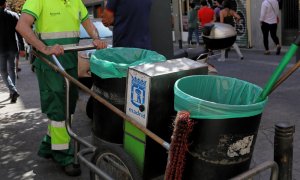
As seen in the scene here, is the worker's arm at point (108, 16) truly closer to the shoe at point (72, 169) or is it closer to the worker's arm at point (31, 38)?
the worker's arm at point (31, 38)

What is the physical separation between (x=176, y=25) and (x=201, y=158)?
16816 millimetres

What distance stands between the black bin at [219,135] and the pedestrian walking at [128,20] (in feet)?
6.36

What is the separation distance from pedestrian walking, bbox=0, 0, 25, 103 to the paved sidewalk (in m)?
0.35

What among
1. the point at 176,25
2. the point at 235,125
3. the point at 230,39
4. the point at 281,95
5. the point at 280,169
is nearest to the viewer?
the point at 235,125

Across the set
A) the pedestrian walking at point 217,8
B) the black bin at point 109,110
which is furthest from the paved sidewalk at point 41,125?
the pedestrian walking at point 217,8

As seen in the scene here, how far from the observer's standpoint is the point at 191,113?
2510mm

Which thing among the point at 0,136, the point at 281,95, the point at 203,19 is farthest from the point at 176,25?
the point at 0,136

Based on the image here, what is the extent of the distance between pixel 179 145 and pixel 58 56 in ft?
6.14

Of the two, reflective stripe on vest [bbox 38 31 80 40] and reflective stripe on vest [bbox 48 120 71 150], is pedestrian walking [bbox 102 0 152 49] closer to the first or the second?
reflective stripe on vest [bbox 38 31 80 40]

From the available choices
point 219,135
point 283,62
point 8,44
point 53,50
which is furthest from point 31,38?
point 8,44

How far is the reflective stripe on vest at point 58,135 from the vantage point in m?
4.07

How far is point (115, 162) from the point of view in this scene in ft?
10.2

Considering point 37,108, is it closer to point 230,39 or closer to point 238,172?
point 230,39

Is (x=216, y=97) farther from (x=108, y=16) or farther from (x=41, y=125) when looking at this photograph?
(x=41, y=125)
